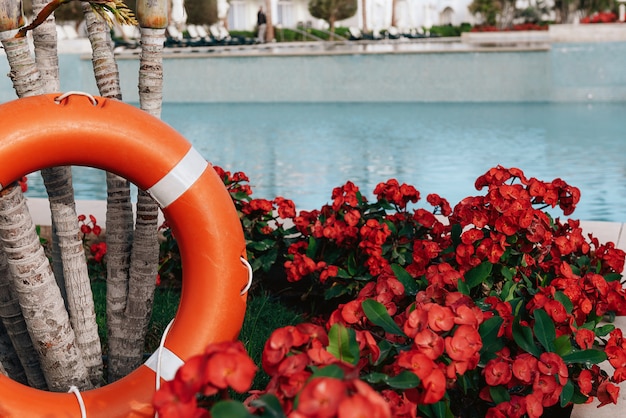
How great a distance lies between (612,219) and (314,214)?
365 centimetres

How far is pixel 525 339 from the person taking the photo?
186 cm

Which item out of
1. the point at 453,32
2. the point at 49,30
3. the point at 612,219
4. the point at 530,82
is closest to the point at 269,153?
the point at 612,219

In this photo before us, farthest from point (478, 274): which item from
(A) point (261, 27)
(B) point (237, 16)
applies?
(B) point (237, 16)

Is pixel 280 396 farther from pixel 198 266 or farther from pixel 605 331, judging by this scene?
pixel 605 331

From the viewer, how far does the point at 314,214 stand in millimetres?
3053

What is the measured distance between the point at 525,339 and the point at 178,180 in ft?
2.77

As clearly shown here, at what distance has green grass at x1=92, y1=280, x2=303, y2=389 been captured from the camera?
2.61 meters

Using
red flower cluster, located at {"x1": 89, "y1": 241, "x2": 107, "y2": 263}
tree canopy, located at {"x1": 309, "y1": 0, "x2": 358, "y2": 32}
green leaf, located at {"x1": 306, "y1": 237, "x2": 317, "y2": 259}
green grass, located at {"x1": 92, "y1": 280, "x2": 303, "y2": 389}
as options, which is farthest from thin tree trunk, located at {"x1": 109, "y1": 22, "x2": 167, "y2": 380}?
tree canopy, located at {"x1": 309, "y1": 0, "x2": 358, "y2": 32}

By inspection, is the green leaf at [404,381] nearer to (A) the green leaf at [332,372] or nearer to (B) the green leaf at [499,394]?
(A) the green leaf at [332,372]

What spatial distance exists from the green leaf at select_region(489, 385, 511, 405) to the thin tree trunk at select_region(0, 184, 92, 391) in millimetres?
1015

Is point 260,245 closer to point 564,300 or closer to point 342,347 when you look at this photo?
point 564,300

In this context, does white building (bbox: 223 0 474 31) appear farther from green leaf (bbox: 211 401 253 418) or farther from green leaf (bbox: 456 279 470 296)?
green leaf (bbox: 211 401 253 418)

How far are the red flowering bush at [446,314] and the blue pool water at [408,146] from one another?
3.55 meters

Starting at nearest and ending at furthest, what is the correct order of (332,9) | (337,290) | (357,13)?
(337,290), (332,9), (357,13)
